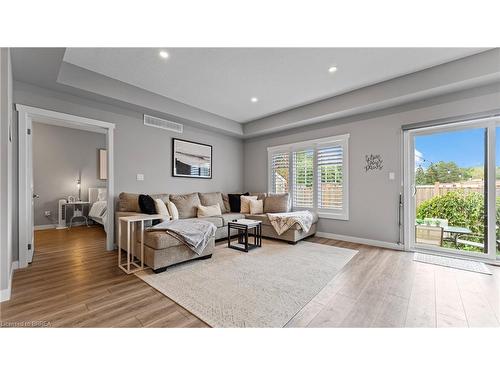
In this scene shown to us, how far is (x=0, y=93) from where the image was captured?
1.81 metres

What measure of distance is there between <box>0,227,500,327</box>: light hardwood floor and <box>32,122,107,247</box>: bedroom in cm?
266

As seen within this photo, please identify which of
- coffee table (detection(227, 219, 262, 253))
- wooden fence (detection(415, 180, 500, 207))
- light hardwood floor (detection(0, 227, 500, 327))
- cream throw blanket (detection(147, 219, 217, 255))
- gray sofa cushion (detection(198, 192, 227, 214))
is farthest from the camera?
gray sofa cushion (detection(198, 192, 227, 214))

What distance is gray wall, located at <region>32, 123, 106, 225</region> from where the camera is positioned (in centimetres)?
515

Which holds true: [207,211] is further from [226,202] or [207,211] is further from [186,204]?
[226,202]

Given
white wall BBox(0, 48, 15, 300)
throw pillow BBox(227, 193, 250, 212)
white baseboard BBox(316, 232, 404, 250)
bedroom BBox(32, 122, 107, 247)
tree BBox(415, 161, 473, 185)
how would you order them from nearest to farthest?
white wall BBox(0, 48, 15, 300), tree BBox(415, 161, 473, 185), white baseboard BBox(316, 232, 404, 250), throw pillow BBox(227, 193, 250, 212), bedroom BBox(32, 122, 107, 247)

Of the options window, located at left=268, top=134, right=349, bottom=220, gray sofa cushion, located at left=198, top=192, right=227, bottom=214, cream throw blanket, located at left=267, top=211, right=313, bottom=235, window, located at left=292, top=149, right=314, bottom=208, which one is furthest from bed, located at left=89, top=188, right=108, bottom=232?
window, located at left=292, top=149, right=314, bottom=208

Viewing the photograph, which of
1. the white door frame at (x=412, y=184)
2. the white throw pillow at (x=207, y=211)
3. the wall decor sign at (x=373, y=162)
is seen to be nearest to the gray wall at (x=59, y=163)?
the white throw pillow at (x=207, y=211)

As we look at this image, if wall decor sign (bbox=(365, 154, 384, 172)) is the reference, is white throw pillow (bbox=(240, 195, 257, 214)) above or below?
below

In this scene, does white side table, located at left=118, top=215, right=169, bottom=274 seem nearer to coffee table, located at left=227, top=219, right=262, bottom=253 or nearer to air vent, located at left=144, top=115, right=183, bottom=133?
coffee table, located at left=227, top=219, right=262, bottom=253

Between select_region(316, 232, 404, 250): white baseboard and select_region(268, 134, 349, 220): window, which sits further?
select_region(268, 134, 349, 220): window

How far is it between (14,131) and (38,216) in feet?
11.8

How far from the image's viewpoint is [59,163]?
5.45m
